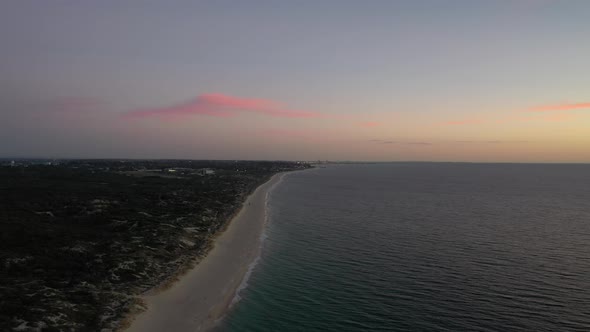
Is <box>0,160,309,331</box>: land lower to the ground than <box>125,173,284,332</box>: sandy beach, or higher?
higher

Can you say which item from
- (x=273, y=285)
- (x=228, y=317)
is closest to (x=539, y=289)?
(x=273, y=285)

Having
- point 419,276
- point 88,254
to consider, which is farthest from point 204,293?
point 419,276

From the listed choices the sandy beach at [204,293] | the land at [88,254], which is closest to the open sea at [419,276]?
the sandy beach at [204,293]

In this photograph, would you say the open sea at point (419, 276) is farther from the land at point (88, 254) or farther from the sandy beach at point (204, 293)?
the land at point (88, 254)

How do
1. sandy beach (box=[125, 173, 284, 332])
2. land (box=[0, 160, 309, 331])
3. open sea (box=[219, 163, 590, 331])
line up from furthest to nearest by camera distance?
open sea (box=[219, 163, 590, 331]) → sandy beach (box=[125, 173, 284, 332]) → land (box=[0, 160, 309, 331])

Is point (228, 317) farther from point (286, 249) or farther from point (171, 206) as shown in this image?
point (171, 206)

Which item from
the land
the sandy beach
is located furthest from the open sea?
the land

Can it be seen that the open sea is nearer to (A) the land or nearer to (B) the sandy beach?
(B) the sandy beach

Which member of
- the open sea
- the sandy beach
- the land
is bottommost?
the sandy beach
